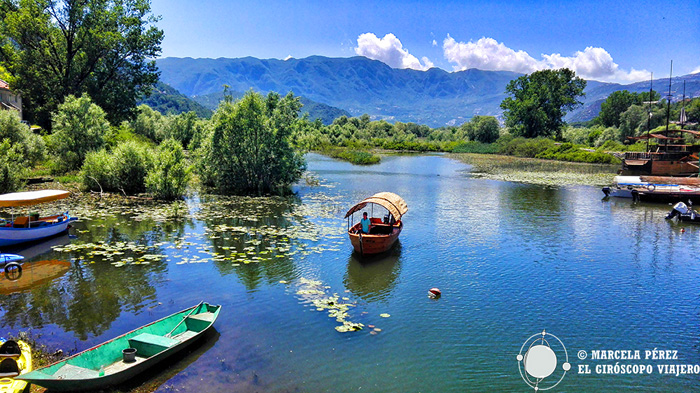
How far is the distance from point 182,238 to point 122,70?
1308 inches

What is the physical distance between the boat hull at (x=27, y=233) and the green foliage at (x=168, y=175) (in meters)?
8.72

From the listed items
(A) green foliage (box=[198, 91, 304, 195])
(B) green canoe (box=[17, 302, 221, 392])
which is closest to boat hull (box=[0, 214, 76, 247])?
(B) green canoe (box=[17, 302, 221, 392])

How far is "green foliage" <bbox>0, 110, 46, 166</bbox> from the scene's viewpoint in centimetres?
3023

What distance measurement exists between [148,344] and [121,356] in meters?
0.67

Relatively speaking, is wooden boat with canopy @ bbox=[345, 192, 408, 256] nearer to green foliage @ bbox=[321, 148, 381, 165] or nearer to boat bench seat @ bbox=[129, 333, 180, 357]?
boat bench seat @ bbox=[129, 333, 180, 357]

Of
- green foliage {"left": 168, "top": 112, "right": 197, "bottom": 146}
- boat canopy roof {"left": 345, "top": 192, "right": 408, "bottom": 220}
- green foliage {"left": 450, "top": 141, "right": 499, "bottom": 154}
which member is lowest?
boat canopy roof {"left": 345, "top": 192, "right": 408, "bottom": 220}

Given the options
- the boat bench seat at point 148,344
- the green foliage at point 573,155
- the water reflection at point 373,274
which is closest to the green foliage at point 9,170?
the water reflection at point 373,274

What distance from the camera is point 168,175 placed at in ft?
97.6

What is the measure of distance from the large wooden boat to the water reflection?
14376mm

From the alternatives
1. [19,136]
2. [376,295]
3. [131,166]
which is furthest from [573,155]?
[19,136]

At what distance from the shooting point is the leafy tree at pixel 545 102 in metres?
96.6

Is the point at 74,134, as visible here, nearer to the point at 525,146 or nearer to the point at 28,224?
the point at 28,224

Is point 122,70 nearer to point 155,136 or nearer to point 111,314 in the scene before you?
point 155,136

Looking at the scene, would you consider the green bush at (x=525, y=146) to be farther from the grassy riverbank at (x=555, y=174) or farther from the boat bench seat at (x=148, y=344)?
the boat bench seat at (x=148, y=344)
